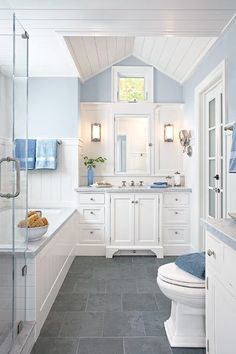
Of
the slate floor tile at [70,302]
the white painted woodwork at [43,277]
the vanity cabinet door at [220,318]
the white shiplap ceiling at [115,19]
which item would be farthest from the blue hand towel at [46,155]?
the vanity cabinet door at [220,318]

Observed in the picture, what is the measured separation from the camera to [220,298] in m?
1.37

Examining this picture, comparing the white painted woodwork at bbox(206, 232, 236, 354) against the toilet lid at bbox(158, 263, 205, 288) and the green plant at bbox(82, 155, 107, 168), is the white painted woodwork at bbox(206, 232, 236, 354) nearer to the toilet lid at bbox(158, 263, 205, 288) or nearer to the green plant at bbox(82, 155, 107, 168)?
the toilet lid at bbox(158, 263, 205, 288)

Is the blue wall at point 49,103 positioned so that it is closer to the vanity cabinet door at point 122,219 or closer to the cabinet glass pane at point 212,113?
the vanity cabinet door at point 122,219

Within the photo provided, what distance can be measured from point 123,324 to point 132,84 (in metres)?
3.27

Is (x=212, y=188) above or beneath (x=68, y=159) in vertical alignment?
beneath

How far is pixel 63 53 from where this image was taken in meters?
3.12

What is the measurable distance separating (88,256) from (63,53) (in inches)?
99.1

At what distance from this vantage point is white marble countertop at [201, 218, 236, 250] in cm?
123

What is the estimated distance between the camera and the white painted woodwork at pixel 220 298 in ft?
3.99

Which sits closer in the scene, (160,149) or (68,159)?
(68,159)

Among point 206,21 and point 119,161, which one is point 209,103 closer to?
point 206,21

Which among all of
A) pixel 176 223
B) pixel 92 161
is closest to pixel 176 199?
pixel 176 223

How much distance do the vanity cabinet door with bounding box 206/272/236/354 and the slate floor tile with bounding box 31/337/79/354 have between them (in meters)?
0.87

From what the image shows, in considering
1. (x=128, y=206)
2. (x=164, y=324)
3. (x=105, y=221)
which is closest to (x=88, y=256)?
(x=105, y=221)
